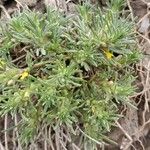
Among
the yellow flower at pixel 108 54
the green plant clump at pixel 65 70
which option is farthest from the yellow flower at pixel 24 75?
the yellow flower at pixel 108 54

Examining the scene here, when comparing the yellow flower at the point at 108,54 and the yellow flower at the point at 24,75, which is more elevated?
the yellow flower at the point at 24,75

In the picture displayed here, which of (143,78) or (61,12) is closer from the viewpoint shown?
(61,12)

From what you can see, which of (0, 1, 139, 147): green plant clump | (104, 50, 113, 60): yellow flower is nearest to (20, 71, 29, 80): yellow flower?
(0, 1, 139, 147): green plant clump

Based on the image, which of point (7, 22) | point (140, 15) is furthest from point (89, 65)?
point (140, 15)

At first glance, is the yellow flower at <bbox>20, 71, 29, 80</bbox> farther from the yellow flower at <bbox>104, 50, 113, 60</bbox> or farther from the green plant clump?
the yellow flower at <bbox>104, 50, 113, 60</bbox>

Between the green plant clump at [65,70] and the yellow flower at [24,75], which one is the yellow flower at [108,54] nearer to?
the green plant clump at [65,70]

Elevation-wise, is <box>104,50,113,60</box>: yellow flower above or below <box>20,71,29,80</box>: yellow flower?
below

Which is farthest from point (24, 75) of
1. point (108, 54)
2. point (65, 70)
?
point (108, 54)

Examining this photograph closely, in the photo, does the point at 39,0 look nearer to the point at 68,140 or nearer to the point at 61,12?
the point at 61,12
